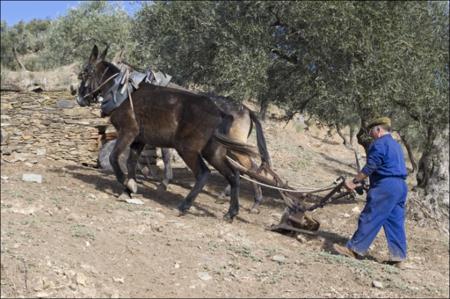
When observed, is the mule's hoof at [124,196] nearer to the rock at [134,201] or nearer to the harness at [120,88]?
the rock at [134,201]

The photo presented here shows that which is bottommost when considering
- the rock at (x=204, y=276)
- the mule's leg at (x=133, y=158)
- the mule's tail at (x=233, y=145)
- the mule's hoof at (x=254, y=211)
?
the mule's hoof at (x=254, y=211)

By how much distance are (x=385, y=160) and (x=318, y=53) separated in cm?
383

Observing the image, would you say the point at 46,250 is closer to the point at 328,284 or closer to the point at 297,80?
the point at 328,284

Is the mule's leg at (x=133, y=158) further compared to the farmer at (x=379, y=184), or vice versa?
the mule's leg at (x=133, y=158)

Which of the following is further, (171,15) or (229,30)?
(171,15)

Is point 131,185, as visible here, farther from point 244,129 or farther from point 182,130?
point 244,129

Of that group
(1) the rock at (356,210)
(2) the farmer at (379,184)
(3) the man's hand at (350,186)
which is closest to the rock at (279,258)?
(2) the farmer at (379,184)

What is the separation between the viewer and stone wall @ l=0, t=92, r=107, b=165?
11.5 m

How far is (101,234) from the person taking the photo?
275 inches

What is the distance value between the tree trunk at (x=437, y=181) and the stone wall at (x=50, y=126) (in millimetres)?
7464

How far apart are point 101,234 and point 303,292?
8.74 ft

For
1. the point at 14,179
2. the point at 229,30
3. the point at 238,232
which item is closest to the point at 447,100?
the point at 229,30

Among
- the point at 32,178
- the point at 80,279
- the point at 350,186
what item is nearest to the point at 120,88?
the point at 32,178

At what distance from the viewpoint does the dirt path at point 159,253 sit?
5977 mm
